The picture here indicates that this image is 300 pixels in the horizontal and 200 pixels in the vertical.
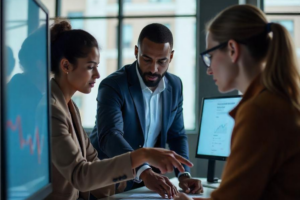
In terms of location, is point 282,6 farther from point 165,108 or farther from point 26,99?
point 26,99

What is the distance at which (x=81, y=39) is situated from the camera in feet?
5.50

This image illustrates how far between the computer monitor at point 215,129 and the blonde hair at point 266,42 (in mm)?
1104

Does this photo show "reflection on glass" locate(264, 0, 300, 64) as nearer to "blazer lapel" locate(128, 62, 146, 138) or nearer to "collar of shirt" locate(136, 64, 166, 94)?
"collar of shirt" locate(136, 64, 166, 94)

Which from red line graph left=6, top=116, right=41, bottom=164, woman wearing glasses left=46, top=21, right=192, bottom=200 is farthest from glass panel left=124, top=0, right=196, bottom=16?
red line graph left=6, top=116, right=41, bottom=164

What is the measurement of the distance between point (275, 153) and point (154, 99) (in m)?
1.62

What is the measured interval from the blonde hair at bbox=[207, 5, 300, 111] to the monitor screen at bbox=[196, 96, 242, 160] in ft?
3.62

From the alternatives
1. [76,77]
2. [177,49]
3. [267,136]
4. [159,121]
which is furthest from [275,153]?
[177,49]

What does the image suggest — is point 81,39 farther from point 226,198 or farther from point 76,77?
point 226,198

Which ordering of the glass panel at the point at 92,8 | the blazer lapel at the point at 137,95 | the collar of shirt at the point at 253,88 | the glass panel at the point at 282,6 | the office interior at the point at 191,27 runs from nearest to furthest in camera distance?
the collar of shirt at the point at 253,88, the blazer lapel at the point at 137,95, the office interior at the point at 191,27, the glass panel at the point at 282,6, the glass panel at the point at 92,8

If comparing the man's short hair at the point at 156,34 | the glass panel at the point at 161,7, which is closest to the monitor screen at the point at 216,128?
the man's short hair at the point at 156,34

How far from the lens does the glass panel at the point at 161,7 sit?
4.99 m

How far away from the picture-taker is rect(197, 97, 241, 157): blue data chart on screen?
231 cm

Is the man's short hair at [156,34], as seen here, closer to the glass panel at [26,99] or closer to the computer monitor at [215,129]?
the computer monitor at [215,129]

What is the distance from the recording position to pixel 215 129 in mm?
2398
